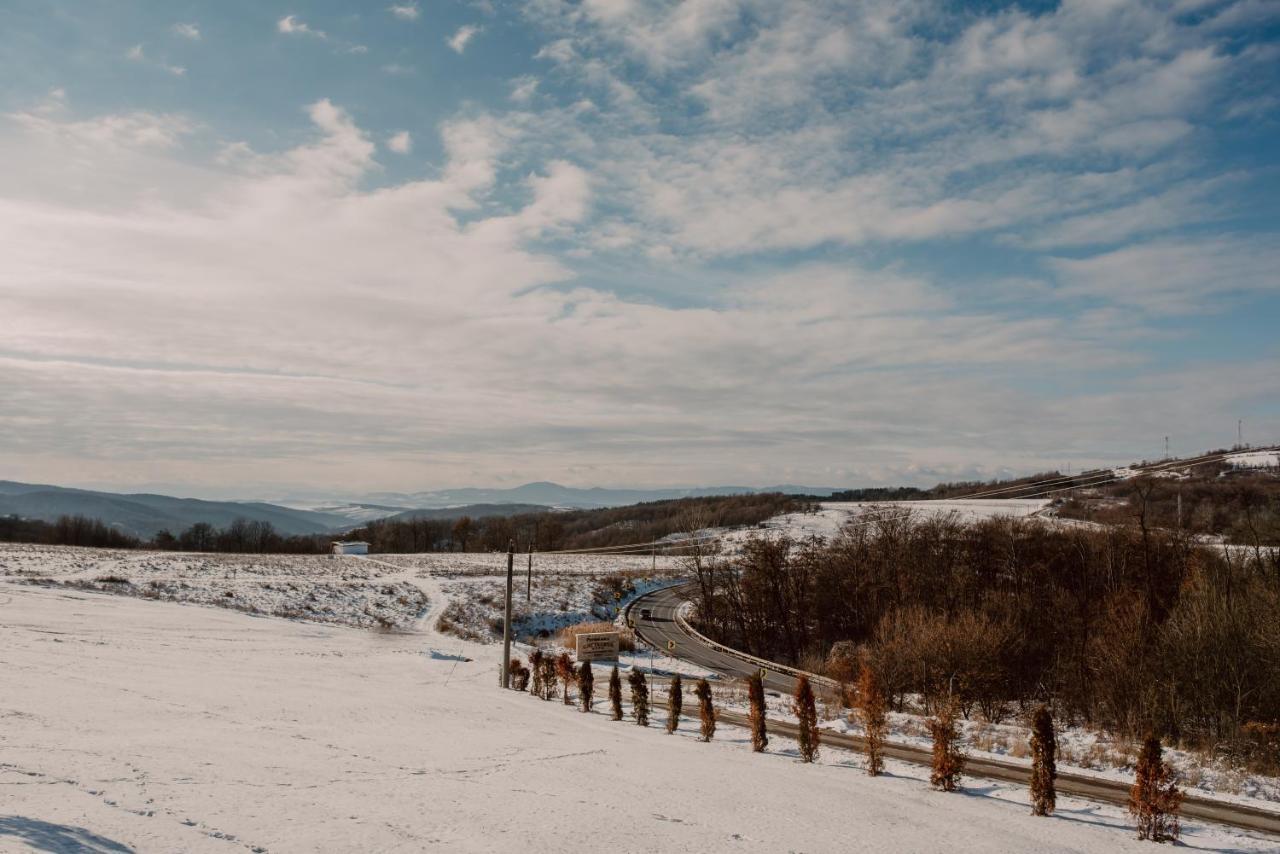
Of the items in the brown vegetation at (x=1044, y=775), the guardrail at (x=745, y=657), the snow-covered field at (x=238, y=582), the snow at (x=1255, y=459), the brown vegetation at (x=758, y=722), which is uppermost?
the snow at (x=1255, y=459)

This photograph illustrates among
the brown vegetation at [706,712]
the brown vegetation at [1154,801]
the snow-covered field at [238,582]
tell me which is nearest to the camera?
the brown vegetation at [1154,801]

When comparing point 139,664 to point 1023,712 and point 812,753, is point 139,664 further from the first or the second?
point 1023,712

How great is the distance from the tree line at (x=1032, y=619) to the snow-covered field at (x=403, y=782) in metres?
8.88

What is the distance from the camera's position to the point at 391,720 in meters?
23.0

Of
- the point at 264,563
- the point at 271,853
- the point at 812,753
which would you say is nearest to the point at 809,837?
the point at 271,853

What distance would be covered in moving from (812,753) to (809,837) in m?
10.4

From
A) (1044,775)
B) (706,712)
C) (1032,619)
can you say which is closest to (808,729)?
(706,712)

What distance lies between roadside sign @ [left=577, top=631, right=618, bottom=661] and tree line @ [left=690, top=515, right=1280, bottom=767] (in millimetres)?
15698

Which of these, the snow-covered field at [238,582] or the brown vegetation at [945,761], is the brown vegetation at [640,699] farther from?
the snow-covered field at [238,582]

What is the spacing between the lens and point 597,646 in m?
39.8

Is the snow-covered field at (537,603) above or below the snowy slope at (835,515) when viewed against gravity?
below

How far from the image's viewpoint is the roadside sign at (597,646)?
38188 mm

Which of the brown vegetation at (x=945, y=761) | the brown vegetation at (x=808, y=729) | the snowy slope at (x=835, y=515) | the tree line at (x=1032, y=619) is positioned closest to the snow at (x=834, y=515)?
the snowy slope at (x=835, y=515)

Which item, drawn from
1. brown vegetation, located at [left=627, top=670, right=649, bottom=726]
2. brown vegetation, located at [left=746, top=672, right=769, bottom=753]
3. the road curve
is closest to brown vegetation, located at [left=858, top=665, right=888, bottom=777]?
the road curve
